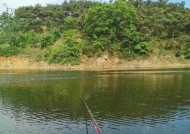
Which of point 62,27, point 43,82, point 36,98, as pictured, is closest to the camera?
point 36,98

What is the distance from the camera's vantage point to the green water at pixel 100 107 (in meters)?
29.2

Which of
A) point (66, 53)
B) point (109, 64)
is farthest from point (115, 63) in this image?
point (66, 53)

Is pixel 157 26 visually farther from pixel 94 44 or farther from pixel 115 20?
pixel 94 44

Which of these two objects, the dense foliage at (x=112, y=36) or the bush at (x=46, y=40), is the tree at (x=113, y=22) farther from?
the bush at (x=46, y=40)

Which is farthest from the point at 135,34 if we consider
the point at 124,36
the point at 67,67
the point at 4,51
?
the point at 4,51

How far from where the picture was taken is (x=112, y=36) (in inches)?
3743

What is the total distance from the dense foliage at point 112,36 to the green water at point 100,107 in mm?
36017

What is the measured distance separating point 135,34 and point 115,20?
282 inches

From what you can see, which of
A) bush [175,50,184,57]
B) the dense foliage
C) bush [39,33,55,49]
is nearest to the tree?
the dense foliage

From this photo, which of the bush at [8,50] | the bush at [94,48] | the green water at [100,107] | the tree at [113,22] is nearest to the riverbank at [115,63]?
the bush at [94,48]

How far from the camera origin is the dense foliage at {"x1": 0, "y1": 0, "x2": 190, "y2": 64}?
94500 millimetres

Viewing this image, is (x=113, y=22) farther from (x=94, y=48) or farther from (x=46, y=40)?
(x=46, y=40)

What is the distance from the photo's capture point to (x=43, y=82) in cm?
6122

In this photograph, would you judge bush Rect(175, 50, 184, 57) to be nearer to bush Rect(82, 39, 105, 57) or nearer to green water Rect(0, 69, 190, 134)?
bush Rect(82, 39, 105, 57)
